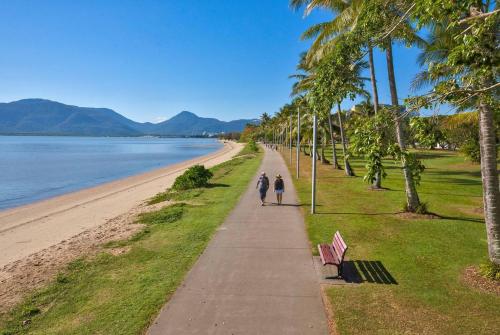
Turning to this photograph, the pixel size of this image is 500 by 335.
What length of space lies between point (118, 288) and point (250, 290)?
2.95 meters

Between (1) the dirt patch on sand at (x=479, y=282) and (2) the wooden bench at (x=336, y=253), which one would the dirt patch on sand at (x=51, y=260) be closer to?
(2) the wooden bench at (x=336, y=253)

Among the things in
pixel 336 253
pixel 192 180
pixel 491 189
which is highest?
pixel 491 189

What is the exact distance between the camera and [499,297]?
7402mm

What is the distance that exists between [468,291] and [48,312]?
8492mm

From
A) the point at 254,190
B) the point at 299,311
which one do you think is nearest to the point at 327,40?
the point at 254,190

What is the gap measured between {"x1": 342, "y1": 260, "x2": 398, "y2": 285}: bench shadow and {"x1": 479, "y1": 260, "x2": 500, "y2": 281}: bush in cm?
201

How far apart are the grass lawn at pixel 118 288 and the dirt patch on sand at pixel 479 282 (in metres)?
6.46

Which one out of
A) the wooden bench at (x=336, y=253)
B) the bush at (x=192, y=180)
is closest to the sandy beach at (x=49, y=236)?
the bush at (x=192, y=180)

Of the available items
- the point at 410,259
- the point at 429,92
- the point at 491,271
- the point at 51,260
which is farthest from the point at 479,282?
the point at 51,260

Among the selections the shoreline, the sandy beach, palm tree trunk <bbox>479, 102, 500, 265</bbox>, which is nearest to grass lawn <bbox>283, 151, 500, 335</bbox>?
palm tree trunk <bbox>479, 102, 500, 265</bbox>

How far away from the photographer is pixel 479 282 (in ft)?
26.5

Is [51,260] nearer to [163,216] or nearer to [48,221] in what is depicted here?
[163,216]

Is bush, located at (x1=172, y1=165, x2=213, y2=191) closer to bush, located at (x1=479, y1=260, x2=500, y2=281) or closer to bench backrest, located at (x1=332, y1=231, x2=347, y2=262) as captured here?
bench backrest, located at (x1=332, y1=231, x2=347, y2=262)

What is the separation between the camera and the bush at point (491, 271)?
810cm
